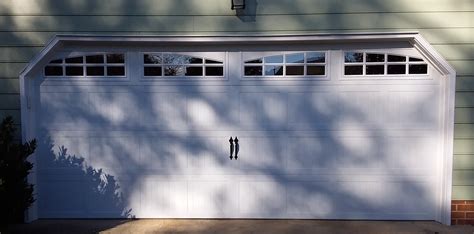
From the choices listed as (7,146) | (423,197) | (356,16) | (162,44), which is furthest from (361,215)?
(7,146)

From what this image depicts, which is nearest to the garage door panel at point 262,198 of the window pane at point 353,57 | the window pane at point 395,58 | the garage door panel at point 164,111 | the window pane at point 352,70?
the garage door panel at point 164,111

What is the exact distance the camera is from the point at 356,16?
457cm

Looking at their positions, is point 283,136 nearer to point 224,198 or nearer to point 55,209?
point 224,198

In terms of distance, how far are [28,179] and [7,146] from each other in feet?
2.32

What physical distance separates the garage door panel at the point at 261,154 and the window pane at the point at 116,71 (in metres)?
1.67

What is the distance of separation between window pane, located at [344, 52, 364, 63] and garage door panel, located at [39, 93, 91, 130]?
3.22 metres

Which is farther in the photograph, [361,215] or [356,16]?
[361,215]

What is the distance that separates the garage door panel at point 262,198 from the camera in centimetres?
493

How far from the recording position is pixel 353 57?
15.8ft

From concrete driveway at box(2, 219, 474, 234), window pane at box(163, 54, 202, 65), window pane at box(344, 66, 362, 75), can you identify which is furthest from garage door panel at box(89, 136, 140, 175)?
window pane at box(344, 66, 362, 75)

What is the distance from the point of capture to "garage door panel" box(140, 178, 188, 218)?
497 cm

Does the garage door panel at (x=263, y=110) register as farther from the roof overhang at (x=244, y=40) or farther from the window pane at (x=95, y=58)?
the window pane at (x=95, y=58)

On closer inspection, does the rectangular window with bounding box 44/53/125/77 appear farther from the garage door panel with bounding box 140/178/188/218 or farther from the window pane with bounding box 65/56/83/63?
the garage door panel with bounding box 140/178/188/218

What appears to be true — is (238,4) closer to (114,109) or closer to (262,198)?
(114,109)
